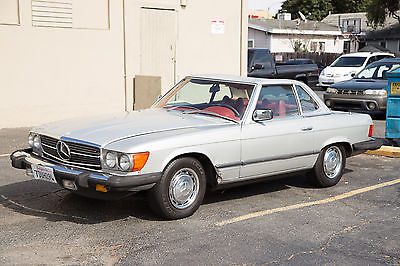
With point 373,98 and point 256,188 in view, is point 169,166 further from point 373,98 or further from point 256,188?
point 373,98

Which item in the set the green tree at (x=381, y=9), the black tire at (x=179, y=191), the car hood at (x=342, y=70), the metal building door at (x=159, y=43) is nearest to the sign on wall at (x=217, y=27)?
the metal building door at (x=159, y=43)

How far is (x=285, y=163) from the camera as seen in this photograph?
6.60 metres

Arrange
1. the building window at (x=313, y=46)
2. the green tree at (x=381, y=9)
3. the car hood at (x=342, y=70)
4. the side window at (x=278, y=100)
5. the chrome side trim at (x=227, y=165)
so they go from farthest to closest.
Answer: the building window at (x=313, y=46)
the green tree at (x=381, y=9)
the car hood at (x=342, y=70)
the side window at (x=278, y=100)
the chrome side trim at (x=227, y=165)

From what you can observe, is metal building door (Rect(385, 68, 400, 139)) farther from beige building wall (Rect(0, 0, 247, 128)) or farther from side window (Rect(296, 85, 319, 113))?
beige building wall (Rect(0, 0, 247, 128))

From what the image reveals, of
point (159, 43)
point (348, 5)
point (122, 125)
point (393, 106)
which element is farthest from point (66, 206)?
point (348, 5)

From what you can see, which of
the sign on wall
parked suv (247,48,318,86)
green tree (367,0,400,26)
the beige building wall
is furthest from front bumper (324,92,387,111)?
green tree (367,0,400,26)

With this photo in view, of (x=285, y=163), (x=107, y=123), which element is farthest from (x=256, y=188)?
(x=107, y=123)

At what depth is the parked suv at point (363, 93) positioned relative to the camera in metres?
13.9

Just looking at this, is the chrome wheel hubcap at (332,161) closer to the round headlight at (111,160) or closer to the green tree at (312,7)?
the round headlight at (111,160)

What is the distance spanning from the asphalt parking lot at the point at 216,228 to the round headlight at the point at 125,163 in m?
0.63

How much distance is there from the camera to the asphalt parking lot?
15.7 feet

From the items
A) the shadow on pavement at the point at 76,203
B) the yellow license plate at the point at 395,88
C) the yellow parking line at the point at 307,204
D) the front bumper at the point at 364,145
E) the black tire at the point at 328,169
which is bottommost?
the yellow parking line at the point at 307,204

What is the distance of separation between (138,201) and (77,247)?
1.52 metres

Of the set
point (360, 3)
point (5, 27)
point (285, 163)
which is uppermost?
point (360, 3)
